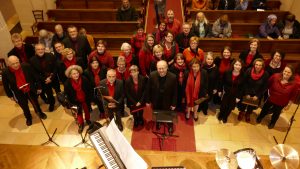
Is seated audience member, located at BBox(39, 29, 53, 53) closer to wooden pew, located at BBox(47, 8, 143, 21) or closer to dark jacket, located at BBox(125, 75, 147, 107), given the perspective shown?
wooden pew, located at BBox(47, 8, 143, 21)

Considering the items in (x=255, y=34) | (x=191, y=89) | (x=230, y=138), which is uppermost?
(x=255, y=34)

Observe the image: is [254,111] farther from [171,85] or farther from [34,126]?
[34,126]

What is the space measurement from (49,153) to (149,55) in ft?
7.25

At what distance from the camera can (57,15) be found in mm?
6809

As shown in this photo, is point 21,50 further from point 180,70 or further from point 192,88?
point 192,88

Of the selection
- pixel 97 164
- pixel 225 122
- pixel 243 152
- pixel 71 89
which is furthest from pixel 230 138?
pixel 71 89

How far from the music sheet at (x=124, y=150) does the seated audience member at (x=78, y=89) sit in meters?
1.39

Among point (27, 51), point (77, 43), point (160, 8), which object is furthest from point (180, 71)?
point (160, 8)

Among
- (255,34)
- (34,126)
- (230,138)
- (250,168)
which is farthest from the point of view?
(255,34)

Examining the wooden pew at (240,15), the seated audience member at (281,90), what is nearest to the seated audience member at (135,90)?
the seated audience member at (281,90)

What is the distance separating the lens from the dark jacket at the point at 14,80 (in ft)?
13.7

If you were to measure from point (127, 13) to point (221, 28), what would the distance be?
6.99 ft

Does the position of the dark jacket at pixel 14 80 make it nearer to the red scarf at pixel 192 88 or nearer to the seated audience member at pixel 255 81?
the red scarf at pixel 192 88

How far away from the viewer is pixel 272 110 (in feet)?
14.9
